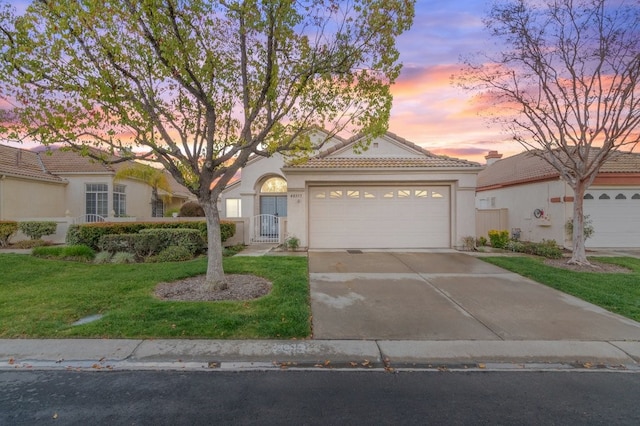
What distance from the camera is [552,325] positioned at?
5406mm

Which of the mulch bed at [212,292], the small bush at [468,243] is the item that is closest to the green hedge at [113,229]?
the mulch bed at [212,292]

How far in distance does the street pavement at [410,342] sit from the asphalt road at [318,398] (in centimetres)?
23

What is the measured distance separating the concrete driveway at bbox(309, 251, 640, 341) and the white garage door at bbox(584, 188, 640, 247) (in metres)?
7.15

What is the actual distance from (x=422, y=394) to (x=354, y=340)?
1405 millimetres

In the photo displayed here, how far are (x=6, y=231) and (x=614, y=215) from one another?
2332cm

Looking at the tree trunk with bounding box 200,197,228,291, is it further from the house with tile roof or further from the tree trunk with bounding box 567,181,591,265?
the house with tile roof

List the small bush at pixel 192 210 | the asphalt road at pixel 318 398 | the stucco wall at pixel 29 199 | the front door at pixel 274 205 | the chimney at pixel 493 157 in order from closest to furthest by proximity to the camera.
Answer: the asphalt road at pixel 318 398 → the stucco wall at pixel 29 199 → the small bush at pixel 192 210 → the front door at pixel 274 205 → the chimney at pixel 493 157

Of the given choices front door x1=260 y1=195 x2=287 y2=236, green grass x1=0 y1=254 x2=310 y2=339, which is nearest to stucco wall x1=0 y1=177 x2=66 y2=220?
green grass x1=0 y1=254 x2=310 y2=339

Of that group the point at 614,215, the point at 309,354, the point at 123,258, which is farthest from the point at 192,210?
the point at 614,215

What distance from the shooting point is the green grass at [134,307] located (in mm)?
5008

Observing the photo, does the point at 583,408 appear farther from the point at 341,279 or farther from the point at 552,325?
the point at 341,279

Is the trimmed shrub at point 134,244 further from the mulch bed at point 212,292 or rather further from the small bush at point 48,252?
the mulch bed at point 212,292

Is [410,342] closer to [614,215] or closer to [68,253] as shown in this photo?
[68,253]

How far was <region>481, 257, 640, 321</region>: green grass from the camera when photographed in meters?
6.48
